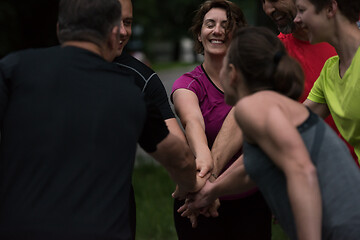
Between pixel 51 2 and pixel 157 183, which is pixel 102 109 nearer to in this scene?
pixel 157 183

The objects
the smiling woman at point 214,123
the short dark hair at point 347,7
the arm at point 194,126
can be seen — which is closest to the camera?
the short dark hair at point 347,7

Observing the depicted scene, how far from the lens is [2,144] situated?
2797mm

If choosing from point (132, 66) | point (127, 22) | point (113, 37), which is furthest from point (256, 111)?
point (127, 22)

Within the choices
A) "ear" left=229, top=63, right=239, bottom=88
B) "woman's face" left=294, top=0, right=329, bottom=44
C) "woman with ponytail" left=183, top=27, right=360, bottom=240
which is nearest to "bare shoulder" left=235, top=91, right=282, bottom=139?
"woman with ponytail" left=183, top=27, right=360, bottom=240

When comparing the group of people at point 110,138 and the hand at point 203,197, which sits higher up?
the group of people at point 110,138

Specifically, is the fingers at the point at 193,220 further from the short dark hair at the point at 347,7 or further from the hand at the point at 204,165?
the short dark hair at the point at 347,7

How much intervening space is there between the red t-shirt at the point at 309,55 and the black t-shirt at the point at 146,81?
3.11 feet

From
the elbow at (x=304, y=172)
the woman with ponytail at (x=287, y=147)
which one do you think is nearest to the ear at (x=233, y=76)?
the woman with ponytail at (x=287, y=147)

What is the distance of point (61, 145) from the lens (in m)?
2.69

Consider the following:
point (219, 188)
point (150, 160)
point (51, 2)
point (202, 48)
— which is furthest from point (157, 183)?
point (51, 2)

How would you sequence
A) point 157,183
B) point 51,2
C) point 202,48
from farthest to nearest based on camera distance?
point 51,2
point 157,183
point 202,48

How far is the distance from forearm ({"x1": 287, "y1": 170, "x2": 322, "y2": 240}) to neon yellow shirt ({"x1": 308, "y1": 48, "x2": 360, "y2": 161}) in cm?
95

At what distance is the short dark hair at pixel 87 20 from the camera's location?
287 centimetres

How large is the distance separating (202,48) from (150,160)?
5216 mm
